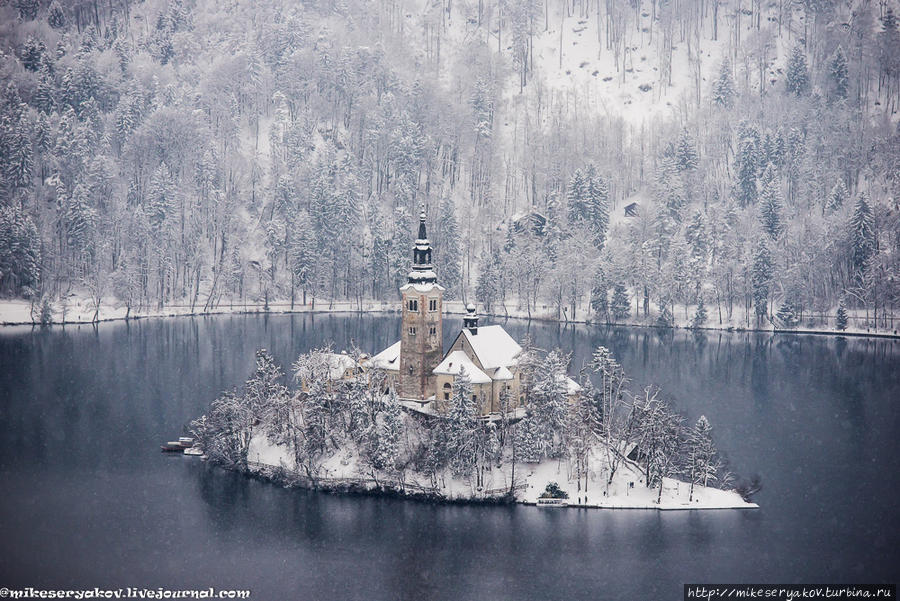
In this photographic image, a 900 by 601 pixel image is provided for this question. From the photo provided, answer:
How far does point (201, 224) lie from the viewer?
16612cm

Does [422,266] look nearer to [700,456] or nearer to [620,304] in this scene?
[700,456]

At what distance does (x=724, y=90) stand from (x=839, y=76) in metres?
20.3

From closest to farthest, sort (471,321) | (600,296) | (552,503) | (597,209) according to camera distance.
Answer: (552,503)
(471,321)
(600,296)
(597,209)

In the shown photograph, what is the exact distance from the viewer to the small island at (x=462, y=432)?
69688 millimetres

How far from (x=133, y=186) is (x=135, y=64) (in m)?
35.6

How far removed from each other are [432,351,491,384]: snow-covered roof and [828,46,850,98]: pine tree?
12904cm

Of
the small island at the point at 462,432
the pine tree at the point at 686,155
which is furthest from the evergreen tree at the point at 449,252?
the small island at the point at 462,432

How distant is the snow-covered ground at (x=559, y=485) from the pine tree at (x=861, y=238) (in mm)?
81602

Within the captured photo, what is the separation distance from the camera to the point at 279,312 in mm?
151375

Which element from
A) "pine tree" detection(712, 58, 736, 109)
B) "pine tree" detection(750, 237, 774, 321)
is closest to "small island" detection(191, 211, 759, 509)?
"pine tree" detection(750, 237, 774, 321)

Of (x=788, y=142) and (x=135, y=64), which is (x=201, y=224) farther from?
(x=788, y=142)

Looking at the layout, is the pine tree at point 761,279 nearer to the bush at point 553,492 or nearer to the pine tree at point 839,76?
the pine tree at point 839,76

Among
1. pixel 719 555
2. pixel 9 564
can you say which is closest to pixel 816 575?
pixel 719 555

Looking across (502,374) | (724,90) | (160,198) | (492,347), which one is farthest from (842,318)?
(160,198)
